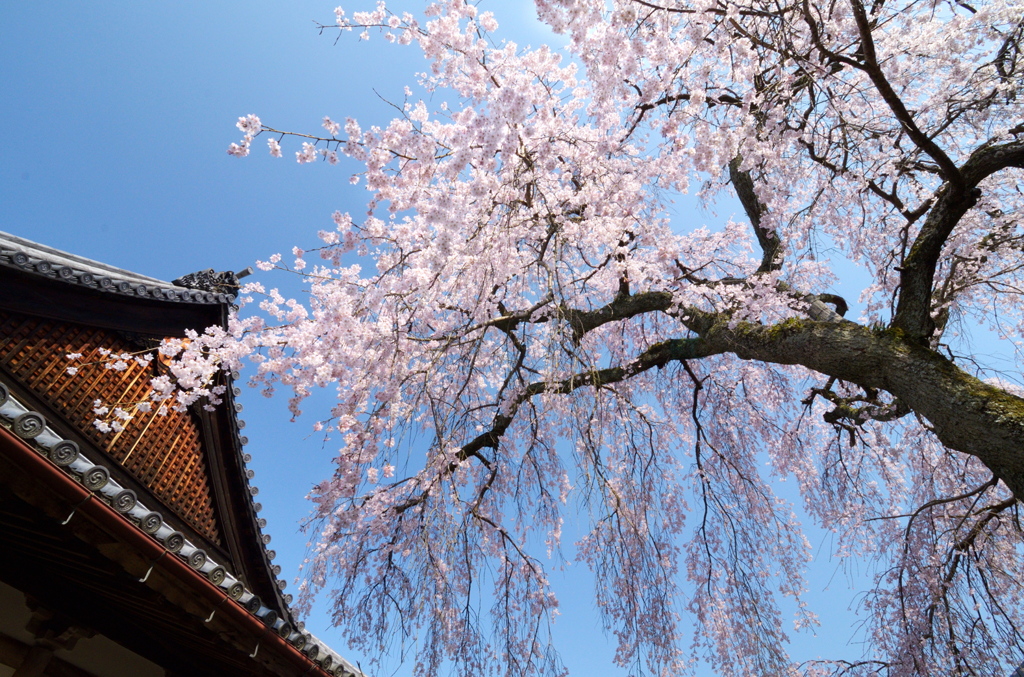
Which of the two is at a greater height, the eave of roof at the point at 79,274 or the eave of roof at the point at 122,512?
the eave of roof at the point at 79,274

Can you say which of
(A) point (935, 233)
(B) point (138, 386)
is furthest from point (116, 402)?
(A) point (935, 233)

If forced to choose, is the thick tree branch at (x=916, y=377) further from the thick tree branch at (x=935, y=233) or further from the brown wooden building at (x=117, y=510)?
the brown wooden building at (x=117, y=510)

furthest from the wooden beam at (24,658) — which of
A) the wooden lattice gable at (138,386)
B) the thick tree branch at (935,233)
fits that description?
the thick tree branch at (935,233)

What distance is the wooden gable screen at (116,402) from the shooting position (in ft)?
11.6

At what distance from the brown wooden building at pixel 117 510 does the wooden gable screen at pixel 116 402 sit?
11mm

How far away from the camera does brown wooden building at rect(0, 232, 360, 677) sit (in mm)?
2252

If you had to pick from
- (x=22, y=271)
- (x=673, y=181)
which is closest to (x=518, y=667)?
(x=673, y=181)

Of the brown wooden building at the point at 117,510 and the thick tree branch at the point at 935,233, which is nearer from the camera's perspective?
the brown wooden building at the point at 117,510

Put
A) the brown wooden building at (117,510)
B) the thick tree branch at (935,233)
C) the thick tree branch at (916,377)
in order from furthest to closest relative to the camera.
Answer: the thick tree branch at (935,233) → the thick tree branch at (916,377) → the brown wooden building at (117,510)

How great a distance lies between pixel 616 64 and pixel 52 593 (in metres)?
5.47

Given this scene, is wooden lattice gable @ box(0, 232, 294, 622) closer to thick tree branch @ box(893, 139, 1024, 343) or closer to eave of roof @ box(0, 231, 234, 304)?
eave of roof @ box(0, 231, 234, 304)

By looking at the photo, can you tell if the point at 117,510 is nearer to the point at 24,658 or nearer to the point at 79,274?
the point at 24,658

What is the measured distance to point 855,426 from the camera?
204 inches

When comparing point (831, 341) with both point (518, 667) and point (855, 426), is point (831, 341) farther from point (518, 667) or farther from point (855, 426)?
point (518, 667)
